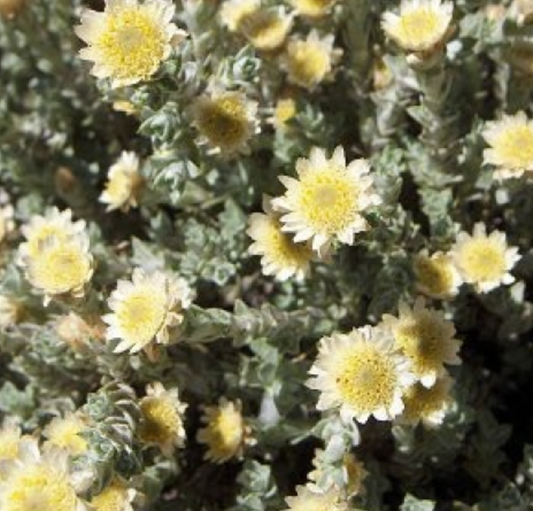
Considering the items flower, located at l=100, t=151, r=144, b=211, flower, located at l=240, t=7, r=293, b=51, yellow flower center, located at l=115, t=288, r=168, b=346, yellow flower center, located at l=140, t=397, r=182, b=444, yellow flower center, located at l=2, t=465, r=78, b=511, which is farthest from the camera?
flower, located at l=100, t=151, r=144, b=211

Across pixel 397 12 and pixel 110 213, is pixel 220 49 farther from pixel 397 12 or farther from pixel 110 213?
pixel 110 213

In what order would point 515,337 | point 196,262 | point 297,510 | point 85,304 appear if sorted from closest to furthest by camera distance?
1. point 297,510
2. point 85,304
3. point 196,262
4. point 515,337

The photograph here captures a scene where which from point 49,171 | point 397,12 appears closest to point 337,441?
point 397,12

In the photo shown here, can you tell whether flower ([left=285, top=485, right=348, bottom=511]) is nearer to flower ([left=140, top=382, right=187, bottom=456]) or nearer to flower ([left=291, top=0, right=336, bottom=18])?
flower ([left=140, top=382, right=187, bottom=456])

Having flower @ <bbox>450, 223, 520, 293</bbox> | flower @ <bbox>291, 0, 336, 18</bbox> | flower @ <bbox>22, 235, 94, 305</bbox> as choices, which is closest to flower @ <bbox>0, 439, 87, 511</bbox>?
flower @ <bbox>22, 235, 94, 305</bbox>

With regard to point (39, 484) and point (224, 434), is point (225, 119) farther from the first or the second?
point (39, 484)

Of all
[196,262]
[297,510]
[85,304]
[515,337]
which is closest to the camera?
[297,510]

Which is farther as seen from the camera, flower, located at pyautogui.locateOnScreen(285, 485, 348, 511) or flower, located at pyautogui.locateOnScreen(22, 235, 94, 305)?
flower, located at pyautogui.locateOnScreen(22, 235, 94, 305)
